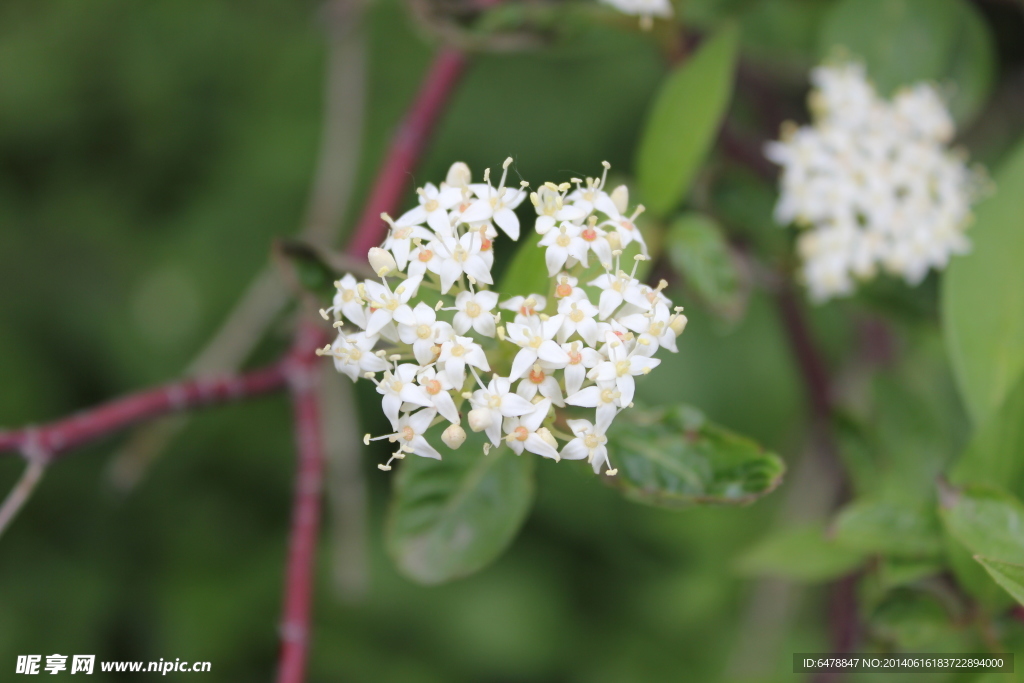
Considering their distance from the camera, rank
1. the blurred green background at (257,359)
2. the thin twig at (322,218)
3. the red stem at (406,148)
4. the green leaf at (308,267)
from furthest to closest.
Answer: the blurred green background at (257,359) → the thin twig at (322,218) → the red stem at (406,148) → the green leaf at (308,267)

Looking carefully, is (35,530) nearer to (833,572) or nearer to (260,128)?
(260,128)

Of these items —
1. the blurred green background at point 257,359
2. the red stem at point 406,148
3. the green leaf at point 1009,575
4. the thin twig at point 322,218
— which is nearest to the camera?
the green leaf at point 1009,575

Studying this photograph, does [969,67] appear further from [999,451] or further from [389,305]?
[389,305]

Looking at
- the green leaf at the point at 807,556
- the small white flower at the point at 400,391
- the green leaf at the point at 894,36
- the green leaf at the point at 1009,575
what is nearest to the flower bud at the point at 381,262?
the small white flower at the point at 400,391

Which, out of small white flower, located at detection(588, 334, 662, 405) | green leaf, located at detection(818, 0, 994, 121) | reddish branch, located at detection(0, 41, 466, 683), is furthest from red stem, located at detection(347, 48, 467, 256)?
green leaf, located at detection(818, 0, 994, 121)

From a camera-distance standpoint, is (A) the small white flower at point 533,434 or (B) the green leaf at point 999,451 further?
(B) the green leaf at point 999,451

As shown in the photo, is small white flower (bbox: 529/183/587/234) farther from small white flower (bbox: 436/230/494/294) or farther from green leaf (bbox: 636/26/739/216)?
green leaf (bbox: 636/26/739/216)

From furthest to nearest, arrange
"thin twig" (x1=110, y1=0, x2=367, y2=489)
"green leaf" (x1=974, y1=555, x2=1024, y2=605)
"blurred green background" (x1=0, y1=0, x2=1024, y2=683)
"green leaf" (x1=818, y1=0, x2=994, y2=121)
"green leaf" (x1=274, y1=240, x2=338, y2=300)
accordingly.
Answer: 1. "blurred green background" (x1=0, y1=0, x2=1024, y2=683)
2. "thin twig" (x1=110, y1=0, x2=367, y2=489)
3. "green leaf" (x1=818, y1=0, x2=994, y2=121)
4. "green leaf" (x1=274, y1=240, x2=338, y2=300)
5. "green leaf" (x1=974, y1=555, x2=1024, y2=605)

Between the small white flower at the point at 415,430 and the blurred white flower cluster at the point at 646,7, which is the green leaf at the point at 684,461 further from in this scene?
the blurred white flower cluster at the point at 646,7
